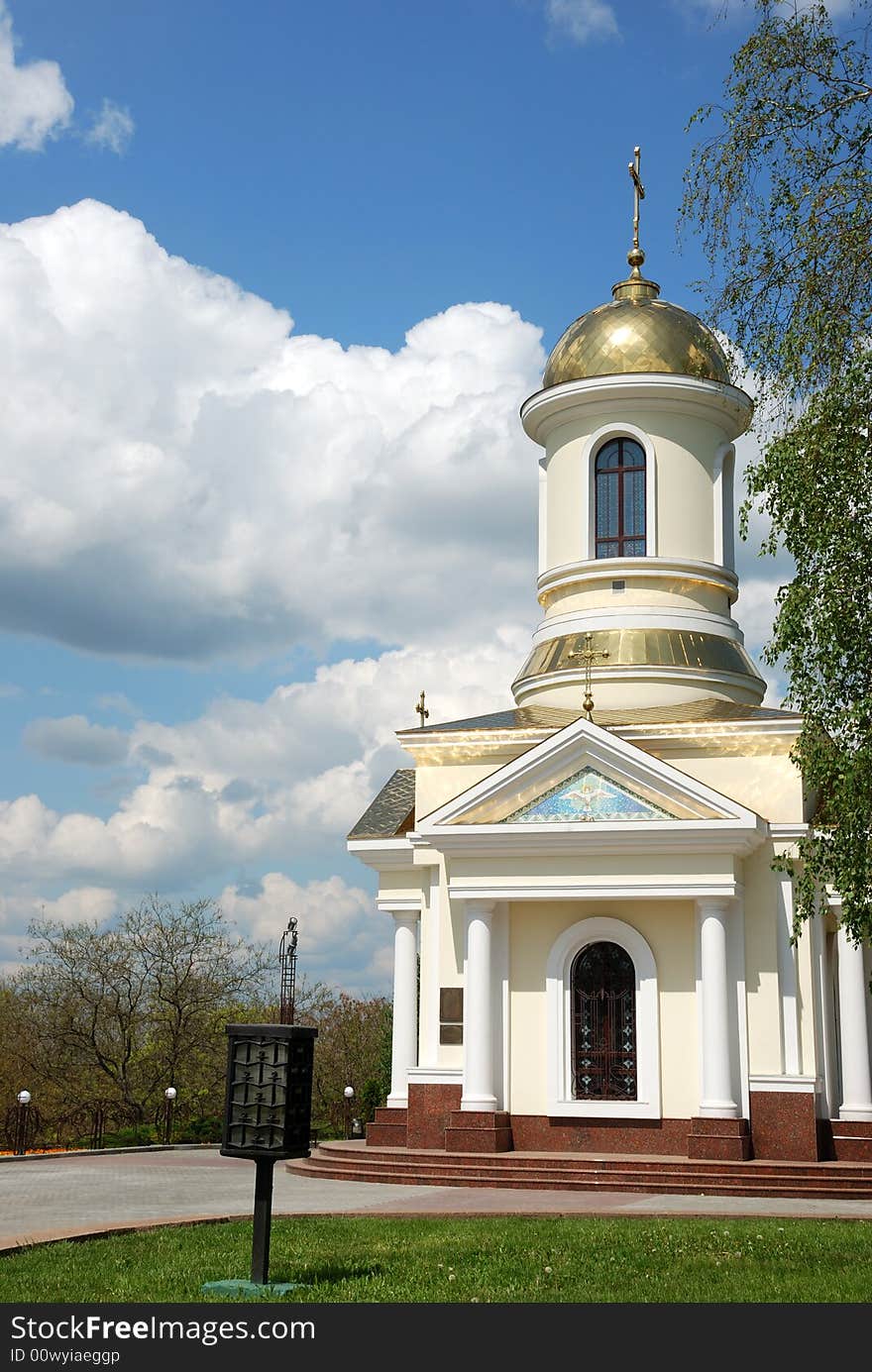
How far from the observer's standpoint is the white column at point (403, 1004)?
22906mm

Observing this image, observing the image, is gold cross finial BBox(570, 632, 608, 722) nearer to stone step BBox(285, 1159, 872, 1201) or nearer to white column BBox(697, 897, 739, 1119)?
white column BBox(697, 897, 739, 1119)

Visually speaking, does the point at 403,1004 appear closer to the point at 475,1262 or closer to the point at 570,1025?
the point at 570,1025

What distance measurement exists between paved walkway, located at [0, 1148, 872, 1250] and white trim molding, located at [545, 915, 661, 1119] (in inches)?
81.4

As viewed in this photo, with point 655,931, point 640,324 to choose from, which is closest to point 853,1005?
point 655,931

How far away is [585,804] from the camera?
65.2 ft

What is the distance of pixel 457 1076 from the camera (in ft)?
66.5

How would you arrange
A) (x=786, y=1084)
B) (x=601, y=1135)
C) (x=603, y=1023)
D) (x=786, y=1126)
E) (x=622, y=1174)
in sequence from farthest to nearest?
(x=603, y=1023)
(x=601, y=1135)
(x=786, y=1084)
(x=786, y=1126)
(x=622, y=1174)

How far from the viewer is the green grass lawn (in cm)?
871

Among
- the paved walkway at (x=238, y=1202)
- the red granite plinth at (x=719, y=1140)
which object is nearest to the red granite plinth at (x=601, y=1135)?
the red granite plinth at (x=719, y=1140)

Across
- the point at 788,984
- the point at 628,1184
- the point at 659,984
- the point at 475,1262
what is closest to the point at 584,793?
the point at 659,984

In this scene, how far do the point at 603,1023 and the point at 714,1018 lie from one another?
5.64 feet

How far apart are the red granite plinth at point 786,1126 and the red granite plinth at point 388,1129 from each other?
5083 mm

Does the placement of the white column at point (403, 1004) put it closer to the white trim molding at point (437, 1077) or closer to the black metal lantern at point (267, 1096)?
the white trim molding at point (437, 1077)

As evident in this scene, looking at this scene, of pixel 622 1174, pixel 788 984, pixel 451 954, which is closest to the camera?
pixel 622 1174
